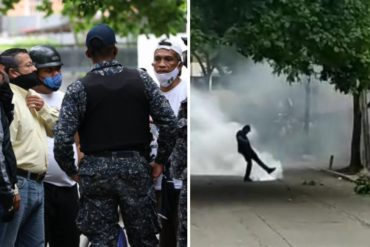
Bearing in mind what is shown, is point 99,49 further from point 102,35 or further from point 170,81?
point 170,81

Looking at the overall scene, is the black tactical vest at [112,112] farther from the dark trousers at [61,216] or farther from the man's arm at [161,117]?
the dark trousers at [61,216]

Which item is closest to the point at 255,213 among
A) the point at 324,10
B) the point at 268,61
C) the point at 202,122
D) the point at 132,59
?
the point at 202,122

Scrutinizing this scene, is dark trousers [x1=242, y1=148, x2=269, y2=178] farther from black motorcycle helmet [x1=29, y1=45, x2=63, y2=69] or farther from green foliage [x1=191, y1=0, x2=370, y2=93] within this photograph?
black motorcycle helmet [x1=29, y1=45, x2=63, y2=69]

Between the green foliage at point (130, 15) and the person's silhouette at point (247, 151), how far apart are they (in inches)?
59.0

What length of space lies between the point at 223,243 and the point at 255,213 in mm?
430

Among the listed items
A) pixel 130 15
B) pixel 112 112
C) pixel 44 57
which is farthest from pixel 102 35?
pixel 130 15

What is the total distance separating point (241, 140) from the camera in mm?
6379

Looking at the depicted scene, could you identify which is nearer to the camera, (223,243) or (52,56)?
(52,56)

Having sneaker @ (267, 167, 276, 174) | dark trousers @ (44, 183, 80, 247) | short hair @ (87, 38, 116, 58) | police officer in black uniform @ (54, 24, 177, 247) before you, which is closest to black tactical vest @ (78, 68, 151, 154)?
police officer in black uniform @ (54, 24, 177, 247)

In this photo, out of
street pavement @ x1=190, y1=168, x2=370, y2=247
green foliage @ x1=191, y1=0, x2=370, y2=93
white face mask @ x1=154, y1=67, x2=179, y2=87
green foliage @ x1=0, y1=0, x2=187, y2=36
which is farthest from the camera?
street pavement @ x1=190, y1=168, x2=370, y2=247

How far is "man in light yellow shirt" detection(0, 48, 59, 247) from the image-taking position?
3902mm

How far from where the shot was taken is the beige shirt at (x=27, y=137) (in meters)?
3.91

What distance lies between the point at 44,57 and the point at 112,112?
87cm

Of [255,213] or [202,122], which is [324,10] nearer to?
[202,122]
